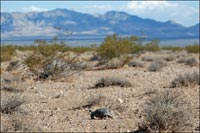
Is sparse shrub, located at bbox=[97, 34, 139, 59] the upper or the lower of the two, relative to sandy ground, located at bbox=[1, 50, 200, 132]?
upper

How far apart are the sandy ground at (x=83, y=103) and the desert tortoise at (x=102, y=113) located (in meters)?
0.16

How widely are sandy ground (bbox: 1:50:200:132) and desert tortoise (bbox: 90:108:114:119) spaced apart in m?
0.16

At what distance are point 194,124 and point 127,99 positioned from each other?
12.0ft

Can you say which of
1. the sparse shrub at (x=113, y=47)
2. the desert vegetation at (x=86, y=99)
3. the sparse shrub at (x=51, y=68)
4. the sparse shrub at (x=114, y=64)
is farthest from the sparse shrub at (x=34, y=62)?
the sparse shrub at (x=113, y=47)

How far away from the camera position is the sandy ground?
35.9ft

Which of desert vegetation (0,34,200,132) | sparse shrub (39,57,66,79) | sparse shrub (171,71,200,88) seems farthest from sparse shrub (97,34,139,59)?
sparse shrub (171,71,200,88)

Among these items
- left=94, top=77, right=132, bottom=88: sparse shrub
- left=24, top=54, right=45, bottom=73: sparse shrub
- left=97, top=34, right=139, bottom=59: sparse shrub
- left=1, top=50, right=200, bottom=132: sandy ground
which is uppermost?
left=97, top=34, right=139, bottom=59: sparse shrub

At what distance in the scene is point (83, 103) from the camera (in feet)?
44.7

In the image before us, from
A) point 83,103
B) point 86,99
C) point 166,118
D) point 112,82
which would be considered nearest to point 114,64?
point 112,82

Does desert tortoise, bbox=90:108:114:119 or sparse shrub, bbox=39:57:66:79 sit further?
sparse shrub, bbox=39:57:66:79

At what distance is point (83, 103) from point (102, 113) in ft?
6.55

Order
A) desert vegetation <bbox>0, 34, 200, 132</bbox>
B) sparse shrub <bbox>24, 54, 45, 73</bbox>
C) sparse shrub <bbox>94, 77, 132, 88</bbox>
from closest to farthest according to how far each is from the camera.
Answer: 1. desert vegetation <bbox>0, 34, 200, 132</bbox>
2. sparse shrub <bbox>94, 77, 132, 88</bbox>
3. sparse shrub <bbox>24, 54, 45, 73</bbox>

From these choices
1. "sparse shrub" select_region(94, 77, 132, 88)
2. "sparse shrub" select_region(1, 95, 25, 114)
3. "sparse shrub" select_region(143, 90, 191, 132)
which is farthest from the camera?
"sparse shrub" select_region(94, 77, 132, 88)

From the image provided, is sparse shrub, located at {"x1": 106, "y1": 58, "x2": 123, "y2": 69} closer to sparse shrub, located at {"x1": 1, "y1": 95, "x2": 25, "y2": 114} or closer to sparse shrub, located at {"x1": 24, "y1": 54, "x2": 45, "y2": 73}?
sparse shrub, located at {"x1": 24, "y1": 54, "x2": 45, "y2": 73}
